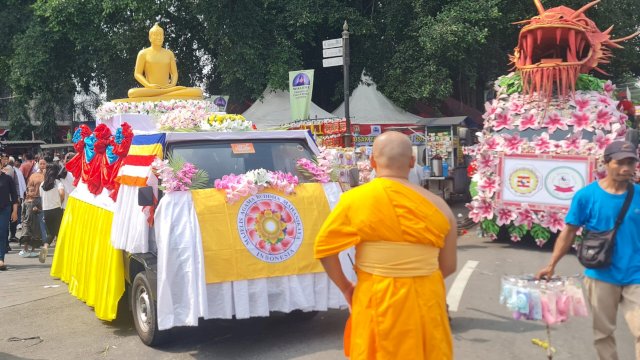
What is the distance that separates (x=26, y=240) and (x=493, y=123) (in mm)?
9148

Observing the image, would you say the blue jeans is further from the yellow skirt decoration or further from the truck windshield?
the truck windshield

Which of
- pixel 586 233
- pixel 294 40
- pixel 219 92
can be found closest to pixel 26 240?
pixel 586 233

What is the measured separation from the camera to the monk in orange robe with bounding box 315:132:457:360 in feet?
10.6

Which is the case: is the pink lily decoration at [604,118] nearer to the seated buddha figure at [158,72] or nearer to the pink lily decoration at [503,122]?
the pink lily decoration at [503,122]

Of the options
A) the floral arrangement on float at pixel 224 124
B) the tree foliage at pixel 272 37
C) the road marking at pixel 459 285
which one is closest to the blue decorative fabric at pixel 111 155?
the floral arrangement on float at pixel 224 124

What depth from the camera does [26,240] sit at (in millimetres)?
12438

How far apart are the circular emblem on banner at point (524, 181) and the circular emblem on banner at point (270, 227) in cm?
597

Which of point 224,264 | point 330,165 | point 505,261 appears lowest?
point 505,261

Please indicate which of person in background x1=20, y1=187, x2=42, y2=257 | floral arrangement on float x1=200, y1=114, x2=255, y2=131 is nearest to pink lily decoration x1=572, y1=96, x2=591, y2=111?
floral arrangement on float x1=200, y1=114, x2=255, y2=131

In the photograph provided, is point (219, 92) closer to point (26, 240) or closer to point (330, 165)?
point (26, 240)

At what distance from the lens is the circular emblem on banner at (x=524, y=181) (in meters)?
10.5

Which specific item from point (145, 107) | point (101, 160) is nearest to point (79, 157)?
point (145, 107)

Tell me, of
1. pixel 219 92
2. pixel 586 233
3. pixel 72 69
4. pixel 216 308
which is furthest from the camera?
pixel 219 92

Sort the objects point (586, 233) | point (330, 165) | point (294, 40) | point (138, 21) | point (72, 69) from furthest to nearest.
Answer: point (72, 69) < point (294, 40) < point (138, 21) < point (330, 165) < point (586, 233)
